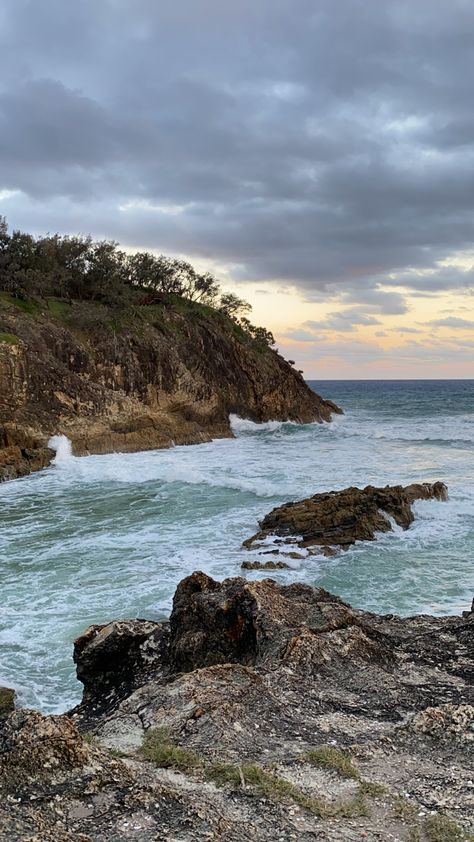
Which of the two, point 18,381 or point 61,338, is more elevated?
point 61,338

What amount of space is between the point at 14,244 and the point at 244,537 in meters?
28.8

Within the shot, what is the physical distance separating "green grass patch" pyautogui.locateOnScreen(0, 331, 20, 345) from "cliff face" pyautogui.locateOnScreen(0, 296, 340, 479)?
0.19 ft

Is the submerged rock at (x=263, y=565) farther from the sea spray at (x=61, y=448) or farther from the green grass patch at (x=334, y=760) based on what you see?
the sea spray at (x=61, y=448)

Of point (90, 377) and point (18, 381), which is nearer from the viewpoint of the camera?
point (18, 381)

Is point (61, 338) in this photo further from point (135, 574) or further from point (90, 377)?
point (135, 574)

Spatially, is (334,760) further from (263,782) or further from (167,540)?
(167,540)

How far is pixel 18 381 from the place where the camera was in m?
30.1

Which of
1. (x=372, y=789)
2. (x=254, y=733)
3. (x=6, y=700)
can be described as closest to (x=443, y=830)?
(x=372, y=789)

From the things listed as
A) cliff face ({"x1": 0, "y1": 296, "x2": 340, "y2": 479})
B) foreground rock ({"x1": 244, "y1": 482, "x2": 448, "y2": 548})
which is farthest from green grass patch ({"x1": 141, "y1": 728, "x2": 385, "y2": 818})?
cliff face ({"x1": 0, "y1": 296, "x2": 340, "y2": 479})

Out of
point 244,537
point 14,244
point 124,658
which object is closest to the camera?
point 124,658

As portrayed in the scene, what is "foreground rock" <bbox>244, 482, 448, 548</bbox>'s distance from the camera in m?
16.2

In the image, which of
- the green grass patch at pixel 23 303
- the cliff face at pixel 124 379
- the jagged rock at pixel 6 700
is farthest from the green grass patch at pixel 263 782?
the green grass patch at pixel 23 303

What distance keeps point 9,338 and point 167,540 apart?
18.6m

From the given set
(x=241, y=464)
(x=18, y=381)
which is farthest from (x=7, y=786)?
(x=18, y=381)
